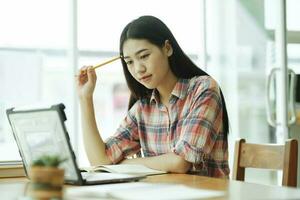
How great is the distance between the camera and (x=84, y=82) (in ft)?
7.20

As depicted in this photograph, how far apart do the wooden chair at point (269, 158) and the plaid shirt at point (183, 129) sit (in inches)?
3.7

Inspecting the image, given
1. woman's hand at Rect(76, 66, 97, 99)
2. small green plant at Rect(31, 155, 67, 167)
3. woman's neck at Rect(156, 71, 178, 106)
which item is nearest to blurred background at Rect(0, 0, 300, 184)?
woman's hand at Rect(76, 66, 97, 99)

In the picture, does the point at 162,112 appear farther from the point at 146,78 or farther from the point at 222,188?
the point at 222,188

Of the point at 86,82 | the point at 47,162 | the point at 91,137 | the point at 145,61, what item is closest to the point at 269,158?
the point at 145,61

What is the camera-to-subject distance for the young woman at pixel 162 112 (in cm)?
183

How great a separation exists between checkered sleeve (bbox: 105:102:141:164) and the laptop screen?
63 cm

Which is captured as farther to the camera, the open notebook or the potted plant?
A: the open notebook

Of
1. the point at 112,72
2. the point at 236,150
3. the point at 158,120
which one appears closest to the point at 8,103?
the point at 112,72

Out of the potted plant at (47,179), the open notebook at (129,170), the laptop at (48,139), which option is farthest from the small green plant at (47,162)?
the open notebook at (129,170)

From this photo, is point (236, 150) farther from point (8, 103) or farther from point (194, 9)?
point (194, 9)

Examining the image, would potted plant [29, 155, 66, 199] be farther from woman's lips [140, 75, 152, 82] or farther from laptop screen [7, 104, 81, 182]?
woman's lips [140, 75, 152, 82]

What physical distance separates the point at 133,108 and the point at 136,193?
39.6 inches

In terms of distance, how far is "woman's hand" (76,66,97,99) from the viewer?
214 cm

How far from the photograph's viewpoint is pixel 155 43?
2000 mm
